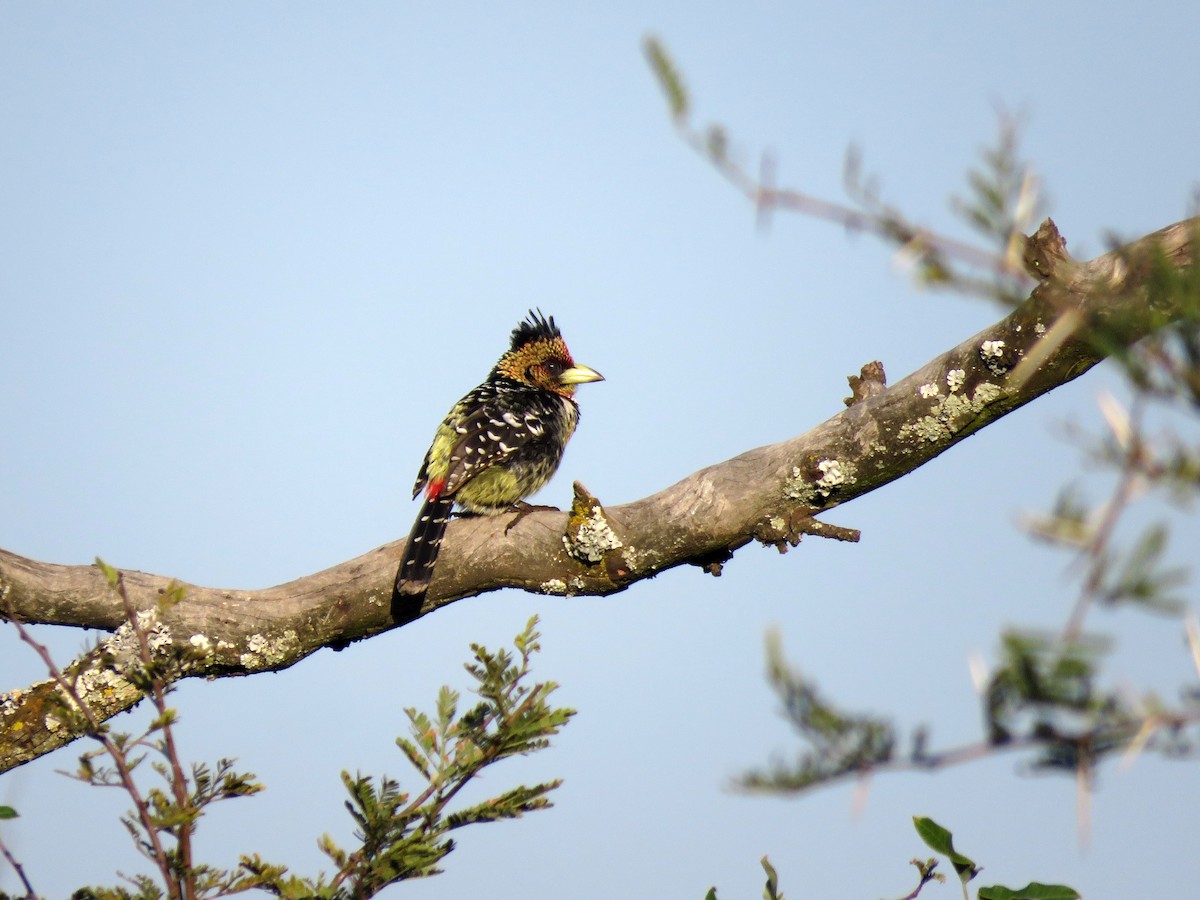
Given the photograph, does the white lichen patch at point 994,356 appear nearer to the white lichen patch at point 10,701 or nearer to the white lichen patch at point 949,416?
the white lichen patch at point 949,416

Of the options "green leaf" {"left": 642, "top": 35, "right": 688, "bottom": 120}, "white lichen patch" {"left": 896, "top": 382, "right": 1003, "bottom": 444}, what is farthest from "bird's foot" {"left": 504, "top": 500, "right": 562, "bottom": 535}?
"green leaf" {"left": 642, "top": 35, "right": 688, "bottom": 120}

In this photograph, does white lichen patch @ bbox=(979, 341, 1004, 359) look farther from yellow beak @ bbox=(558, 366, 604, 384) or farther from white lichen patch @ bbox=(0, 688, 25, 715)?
white lichen patch @ bbox=(0, 688, 25, 715)

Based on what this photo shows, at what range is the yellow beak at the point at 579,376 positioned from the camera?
24.0ft

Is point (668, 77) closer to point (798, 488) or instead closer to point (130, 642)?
point (798, 488)

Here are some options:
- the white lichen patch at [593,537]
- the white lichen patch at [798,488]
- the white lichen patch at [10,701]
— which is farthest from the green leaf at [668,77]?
the white lichen patch at [10,701]

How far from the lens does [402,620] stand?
4.93m

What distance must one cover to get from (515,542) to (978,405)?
6.22 feet

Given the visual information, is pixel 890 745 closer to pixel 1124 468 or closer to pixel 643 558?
pixel 1124 468

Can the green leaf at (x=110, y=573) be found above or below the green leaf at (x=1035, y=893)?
above

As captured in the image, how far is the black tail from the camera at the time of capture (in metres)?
4.81

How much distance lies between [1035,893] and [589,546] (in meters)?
2.58

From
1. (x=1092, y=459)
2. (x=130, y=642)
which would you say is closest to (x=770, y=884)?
(x=1092, y=459)

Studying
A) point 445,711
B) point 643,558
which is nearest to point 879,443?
point 643,558

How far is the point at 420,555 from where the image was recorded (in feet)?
16.0
